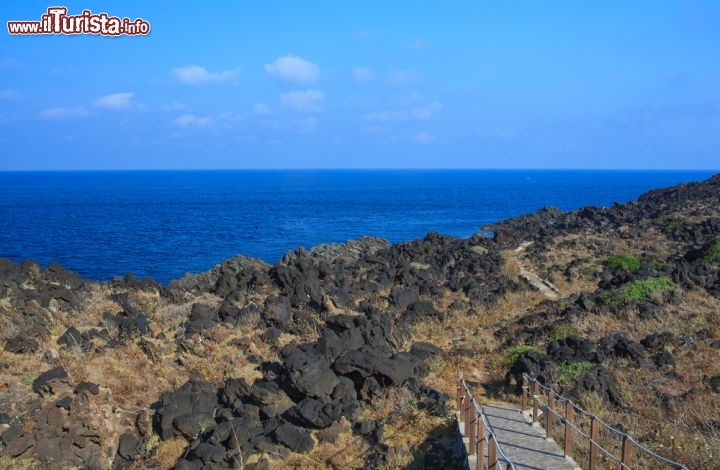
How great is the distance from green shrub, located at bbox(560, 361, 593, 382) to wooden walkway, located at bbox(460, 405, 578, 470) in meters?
2.56

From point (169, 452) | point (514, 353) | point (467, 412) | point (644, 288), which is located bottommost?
point (169, 452)

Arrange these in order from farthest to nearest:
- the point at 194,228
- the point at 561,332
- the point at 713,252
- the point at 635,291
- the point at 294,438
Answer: the point at 194,228, the point at 713,252, the point at 635,291, the point at 561,332, the point at 294,438

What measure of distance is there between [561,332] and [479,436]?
1045 cm

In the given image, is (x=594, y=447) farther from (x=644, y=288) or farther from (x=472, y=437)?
(x=644, y=288)

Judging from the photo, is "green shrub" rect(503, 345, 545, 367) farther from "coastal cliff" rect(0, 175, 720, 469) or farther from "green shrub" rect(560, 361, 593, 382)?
"green shrub" rect(560, 361, 593, 382)

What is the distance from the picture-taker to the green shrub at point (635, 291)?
71.8 ft

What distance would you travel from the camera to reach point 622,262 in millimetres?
31000

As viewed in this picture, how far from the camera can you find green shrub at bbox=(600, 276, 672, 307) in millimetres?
21875

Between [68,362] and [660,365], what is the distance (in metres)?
15.7

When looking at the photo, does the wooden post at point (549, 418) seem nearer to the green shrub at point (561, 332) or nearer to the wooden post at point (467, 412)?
the wooden post at point (467, 412)

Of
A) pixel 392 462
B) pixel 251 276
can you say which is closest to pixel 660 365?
pixel 392 462

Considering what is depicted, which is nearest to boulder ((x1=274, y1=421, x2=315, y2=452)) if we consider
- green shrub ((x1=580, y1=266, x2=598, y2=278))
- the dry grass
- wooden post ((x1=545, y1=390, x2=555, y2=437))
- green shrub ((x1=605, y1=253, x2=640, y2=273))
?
the dry grass

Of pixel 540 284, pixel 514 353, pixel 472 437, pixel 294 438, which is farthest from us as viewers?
pixel 540 284

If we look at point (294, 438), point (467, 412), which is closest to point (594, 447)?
point (467, 412)
